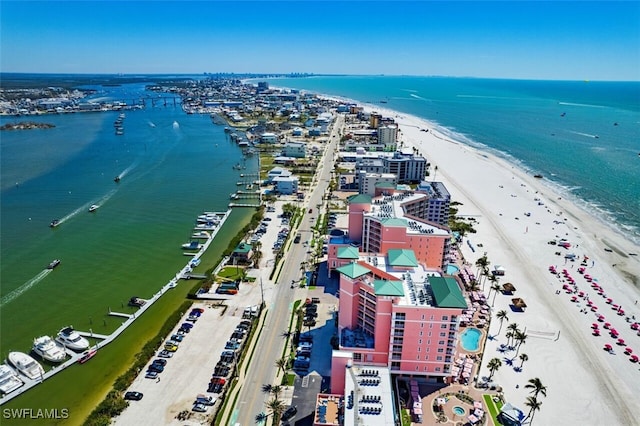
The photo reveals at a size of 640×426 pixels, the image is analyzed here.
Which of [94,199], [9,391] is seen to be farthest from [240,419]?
[94,199]

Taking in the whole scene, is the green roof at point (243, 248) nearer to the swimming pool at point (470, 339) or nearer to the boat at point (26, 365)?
the boat at point (26, 365)

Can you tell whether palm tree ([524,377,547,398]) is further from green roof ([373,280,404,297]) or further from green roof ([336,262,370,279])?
green roof ([336,262,370,279])

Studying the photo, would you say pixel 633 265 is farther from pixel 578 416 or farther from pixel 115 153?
pixel 115 153

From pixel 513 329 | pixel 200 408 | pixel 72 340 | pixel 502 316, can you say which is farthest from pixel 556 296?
pixel 72 340

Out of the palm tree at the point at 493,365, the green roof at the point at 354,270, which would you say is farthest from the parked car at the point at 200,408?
the palm tree at the point at 493,365

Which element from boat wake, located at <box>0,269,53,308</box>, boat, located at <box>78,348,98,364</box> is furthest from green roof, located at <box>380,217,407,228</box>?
boat wake, located at <box>0,269,53,308</box>

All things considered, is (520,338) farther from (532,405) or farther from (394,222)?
(394,222)
